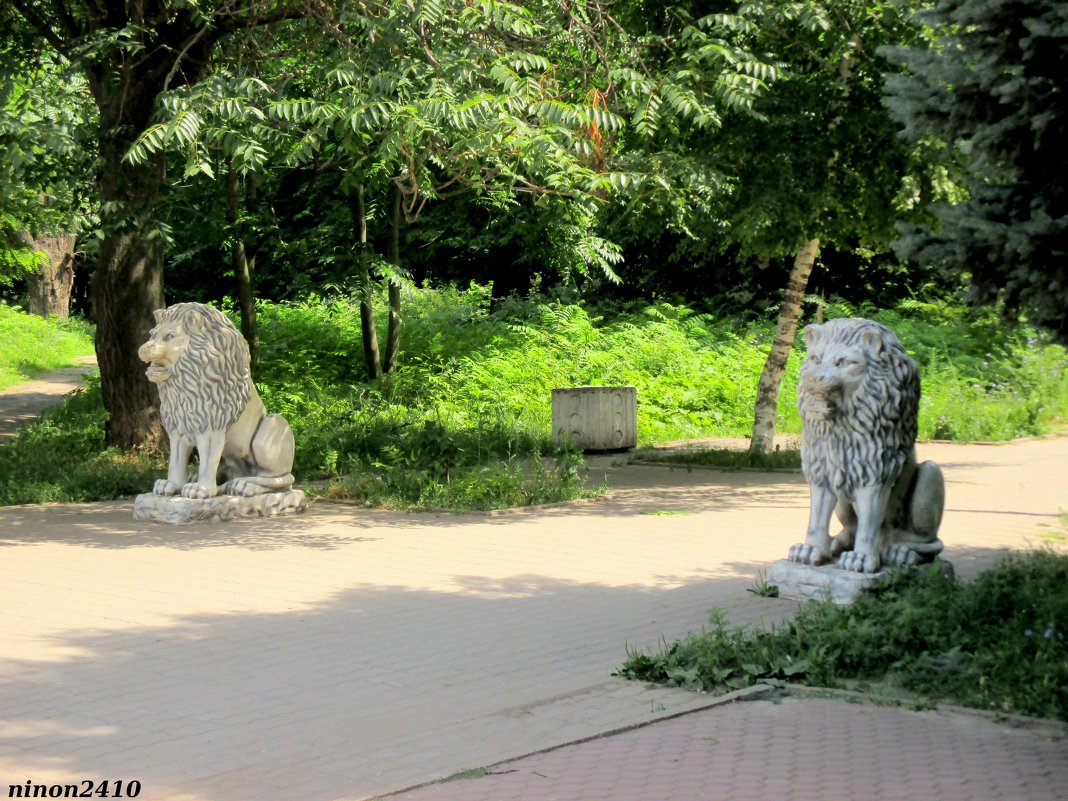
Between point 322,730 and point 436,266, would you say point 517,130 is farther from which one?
point 436,266

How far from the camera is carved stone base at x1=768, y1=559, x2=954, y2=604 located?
8.77 m

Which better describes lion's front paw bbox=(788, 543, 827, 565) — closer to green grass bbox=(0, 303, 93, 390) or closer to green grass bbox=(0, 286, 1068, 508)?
green grass bbox=(0, 286, 1068, 508)

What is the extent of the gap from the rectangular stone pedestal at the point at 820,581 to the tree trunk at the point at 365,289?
1306 centimetres

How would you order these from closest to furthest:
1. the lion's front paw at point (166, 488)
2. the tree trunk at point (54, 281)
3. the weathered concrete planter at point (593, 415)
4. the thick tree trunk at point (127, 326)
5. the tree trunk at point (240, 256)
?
the lion's front paw at point (166, 488)
the thick tree trunk at point (127, 326)
the weathered concrete planter at point (593, 415)
the tree trunk at point (240, 256)
the tree trunk at point (54, 281)

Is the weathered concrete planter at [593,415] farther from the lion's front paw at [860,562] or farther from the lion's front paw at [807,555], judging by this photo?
the lion's front paw at [860,562]

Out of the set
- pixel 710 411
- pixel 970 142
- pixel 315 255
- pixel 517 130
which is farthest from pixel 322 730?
pixel 710 411

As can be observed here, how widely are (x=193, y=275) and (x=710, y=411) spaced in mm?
12395

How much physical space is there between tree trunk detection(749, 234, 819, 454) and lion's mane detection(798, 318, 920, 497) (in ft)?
29.3

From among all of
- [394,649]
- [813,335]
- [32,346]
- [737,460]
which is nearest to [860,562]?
[813,335]

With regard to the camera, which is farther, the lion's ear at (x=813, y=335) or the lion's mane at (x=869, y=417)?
the lion's ear at (x=813, y=335)

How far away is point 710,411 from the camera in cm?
2506

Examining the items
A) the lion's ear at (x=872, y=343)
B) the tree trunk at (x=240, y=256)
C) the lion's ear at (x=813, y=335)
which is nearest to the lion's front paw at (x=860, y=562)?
the lion's ear at (x=872, y=343)

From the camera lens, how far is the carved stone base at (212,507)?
13062 mm

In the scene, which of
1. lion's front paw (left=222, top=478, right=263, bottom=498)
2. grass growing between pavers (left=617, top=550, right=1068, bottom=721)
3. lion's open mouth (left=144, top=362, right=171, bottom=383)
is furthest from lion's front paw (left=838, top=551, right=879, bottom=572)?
lion's open mouth (left=144, top=362, right=171, bottom=383)
